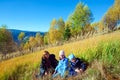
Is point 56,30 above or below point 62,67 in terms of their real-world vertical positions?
above

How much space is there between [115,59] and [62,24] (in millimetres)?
42878

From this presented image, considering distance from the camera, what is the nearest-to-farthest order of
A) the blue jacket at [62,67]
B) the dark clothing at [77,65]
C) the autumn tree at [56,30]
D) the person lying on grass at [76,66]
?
1. the person lying on grass at [76,66]
2. the dark clothing at [77,65]
3. the blue jacket at [62,67]
4. the autumn tree at [56,30]

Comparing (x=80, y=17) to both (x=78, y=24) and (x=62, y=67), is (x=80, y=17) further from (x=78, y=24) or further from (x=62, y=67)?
(x=62, y=67)

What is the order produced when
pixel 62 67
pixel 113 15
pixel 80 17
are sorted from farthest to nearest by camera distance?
A: pixel 113 15
pixel 80 17
pixel 62 67

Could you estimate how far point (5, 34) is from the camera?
156 feet

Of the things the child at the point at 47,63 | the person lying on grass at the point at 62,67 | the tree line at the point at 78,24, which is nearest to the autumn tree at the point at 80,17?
the tree line at the point at 78,24

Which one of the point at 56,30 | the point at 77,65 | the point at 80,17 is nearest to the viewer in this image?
the point at 77,65

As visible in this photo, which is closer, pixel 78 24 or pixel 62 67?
pixel 62 67

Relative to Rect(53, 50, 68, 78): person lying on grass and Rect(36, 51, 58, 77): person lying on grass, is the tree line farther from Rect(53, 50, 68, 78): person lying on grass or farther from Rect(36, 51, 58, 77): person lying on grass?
Rect(53, 50, 68, 78): person lying on grass

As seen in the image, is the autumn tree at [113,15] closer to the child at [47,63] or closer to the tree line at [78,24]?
the tree line at [78,24]

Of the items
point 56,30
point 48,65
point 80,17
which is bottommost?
point 48,65

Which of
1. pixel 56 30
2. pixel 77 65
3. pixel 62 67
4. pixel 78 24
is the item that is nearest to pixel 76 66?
pixel 77 65

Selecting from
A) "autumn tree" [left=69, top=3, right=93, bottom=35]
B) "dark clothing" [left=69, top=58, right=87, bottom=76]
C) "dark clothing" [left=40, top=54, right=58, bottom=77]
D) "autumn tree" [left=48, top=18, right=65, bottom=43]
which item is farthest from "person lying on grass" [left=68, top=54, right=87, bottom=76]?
"autumn tree" [left=48, top=18, right=65, bottom=43]

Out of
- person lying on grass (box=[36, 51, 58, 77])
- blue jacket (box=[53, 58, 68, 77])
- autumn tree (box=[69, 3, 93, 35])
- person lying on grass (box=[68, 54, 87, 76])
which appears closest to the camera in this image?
person lying on grass (box=[68, 54, 87, 76])
